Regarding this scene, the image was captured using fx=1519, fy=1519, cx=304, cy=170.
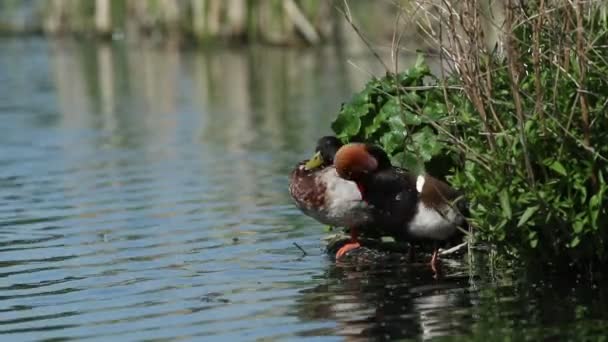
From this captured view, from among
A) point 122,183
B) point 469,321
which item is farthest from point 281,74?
point 469,321

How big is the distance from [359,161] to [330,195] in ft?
1.78

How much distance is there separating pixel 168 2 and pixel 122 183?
21.7 metres

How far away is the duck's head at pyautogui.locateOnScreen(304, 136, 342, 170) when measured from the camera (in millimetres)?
11477

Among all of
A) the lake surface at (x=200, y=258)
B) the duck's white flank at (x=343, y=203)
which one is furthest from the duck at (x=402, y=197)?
the lake surface at (x=200, y=258)

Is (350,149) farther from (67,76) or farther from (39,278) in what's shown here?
(67,76)

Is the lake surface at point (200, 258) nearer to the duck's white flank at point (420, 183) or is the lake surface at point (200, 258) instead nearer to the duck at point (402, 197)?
the duck at point (402, 197)

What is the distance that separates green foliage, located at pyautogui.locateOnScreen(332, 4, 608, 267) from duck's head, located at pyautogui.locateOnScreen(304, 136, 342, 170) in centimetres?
161

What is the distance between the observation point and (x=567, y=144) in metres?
9.19

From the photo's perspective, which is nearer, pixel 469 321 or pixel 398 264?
pixel 469 321

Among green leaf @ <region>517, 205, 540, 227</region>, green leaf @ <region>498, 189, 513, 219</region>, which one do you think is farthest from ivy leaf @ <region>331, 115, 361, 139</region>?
green leaf @ <region>517, 205, 540, 227</region>

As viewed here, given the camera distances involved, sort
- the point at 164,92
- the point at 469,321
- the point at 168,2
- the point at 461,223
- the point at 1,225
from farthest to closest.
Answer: the point at 168,2 < the point at 164,92 < the point at 1,225 < the point at 461,223 < the point at 469,321

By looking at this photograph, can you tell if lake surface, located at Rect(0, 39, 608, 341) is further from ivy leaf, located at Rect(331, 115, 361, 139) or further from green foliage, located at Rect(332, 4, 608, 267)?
ivy leaf, located at Rect(331, 115, 361, 139)

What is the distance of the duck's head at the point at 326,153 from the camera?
1148 centimetres

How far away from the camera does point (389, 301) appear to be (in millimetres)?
9492
